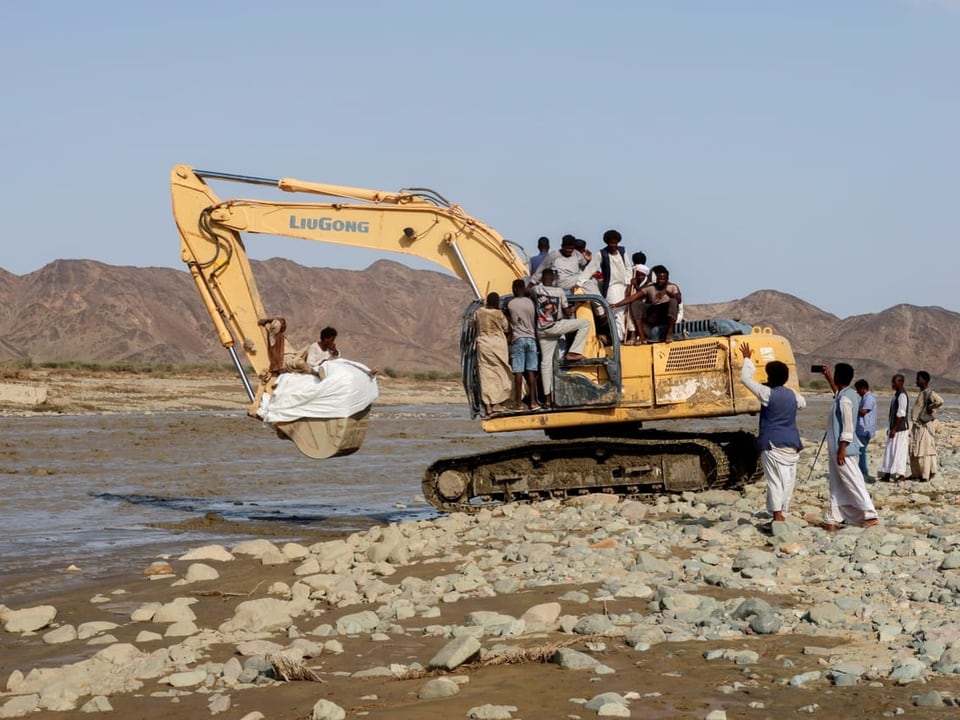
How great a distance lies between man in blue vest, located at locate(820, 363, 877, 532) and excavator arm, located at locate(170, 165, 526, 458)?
4361mm

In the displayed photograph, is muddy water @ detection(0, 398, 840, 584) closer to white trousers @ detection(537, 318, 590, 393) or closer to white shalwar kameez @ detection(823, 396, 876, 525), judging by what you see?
white trousers @ detection(537, 318, 590, 393)

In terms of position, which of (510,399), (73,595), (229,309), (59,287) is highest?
(59,287)

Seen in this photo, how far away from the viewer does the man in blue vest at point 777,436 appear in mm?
10500

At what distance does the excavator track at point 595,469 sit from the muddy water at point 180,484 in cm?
128

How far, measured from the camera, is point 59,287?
4304 inches

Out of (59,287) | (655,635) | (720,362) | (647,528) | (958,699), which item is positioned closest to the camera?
(958,699)

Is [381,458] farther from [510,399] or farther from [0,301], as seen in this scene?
[0,301]

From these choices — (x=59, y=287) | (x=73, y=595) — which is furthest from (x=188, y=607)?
(x=59, y=287)

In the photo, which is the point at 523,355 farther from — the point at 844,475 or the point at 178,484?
the point at 178,484

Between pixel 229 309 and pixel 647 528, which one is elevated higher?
pixel 229 309

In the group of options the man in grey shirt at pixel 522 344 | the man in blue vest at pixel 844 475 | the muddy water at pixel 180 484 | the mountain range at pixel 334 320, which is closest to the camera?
the man in blue vest at pixel 844 475

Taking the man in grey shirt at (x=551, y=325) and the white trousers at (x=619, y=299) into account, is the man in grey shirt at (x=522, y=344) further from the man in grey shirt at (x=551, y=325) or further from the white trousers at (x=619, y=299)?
the white trousers at (x=619, y=299)

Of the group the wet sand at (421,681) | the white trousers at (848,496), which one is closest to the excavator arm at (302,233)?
the wet sand at (421,681)

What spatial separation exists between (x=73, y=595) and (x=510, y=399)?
209 inches
